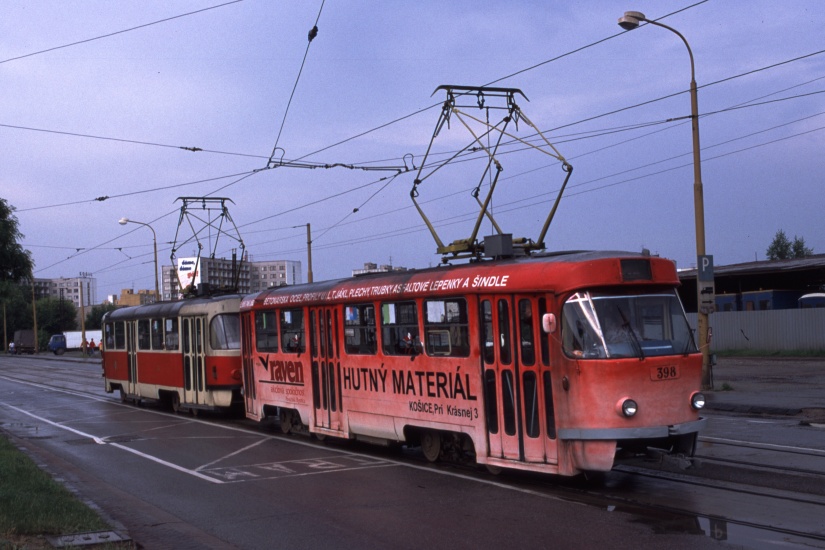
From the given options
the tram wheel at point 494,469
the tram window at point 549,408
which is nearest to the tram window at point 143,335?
the tram wheel at point 494,469

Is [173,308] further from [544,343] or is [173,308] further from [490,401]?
[544,343]

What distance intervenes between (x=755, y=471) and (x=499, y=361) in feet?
11.1

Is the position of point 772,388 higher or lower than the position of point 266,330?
lower

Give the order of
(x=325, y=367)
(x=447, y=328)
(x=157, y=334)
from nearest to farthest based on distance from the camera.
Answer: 1. (x=447, y=328)
2. (x=325, y=367)
3. (x=157, y=334)

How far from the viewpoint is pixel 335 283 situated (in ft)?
51.9

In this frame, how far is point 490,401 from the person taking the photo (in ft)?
37.7

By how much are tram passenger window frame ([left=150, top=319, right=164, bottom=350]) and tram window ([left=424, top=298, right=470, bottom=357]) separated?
44.2 ft

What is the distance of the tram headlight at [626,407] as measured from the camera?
9859mm

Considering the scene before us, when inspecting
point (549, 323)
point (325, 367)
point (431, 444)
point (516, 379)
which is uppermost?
point (549, 323)

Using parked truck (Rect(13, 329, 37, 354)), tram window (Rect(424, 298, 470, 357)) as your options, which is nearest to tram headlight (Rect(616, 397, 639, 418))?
tram window (Rect(424, 298, 470, 357))

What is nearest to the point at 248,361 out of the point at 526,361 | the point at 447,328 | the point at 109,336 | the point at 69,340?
the point at 447,328

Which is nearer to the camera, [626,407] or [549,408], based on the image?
[626,407]

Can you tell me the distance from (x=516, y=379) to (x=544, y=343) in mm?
696

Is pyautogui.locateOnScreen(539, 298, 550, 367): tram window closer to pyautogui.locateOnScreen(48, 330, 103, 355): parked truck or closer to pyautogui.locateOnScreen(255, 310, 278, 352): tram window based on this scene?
pyautogui.locateOnScreen(255, 310, 278, 352): tram window
